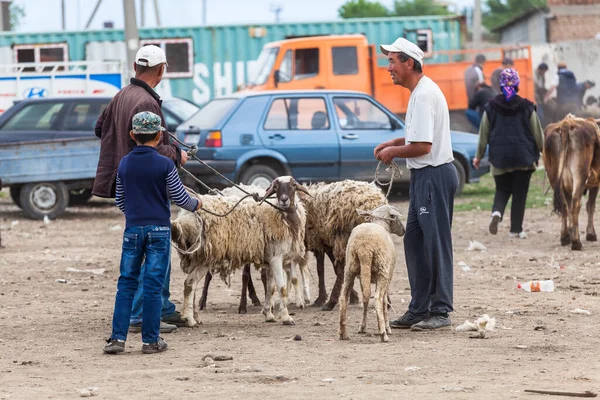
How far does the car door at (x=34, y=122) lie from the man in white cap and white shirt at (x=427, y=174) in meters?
10.9

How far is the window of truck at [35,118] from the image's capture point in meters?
18.3

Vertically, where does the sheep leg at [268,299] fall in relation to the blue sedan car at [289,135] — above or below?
below

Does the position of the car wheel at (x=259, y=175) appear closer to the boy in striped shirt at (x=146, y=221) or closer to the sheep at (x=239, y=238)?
the sheep at (x=239, y=238)

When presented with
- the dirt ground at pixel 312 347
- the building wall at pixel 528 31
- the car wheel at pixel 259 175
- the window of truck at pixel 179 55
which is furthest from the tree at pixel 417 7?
the dirt ground at pixel 312 347

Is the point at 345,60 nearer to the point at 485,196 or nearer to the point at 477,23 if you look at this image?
the point at 485,196

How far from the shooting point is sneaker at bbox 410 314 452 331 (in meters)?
8.38

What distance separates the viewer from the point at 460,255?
43.4 feet

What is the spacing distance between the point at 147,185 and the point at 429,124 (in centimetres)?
202

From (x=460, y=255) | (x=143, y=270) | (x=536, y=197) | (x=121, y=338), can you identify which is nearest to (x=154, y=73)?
(x=143, y=270)

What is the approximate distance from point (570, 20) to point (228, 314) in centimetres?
3405

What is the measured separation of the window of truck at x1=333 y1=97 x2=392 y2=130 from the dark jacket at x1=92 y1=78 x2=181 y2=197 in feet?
32.6

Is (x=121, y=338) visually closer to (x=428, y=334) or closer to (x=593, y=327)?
(x=428, y=334)

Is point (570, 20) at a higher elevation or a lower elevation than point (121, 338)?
higher

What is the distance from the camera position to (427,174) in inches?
327
